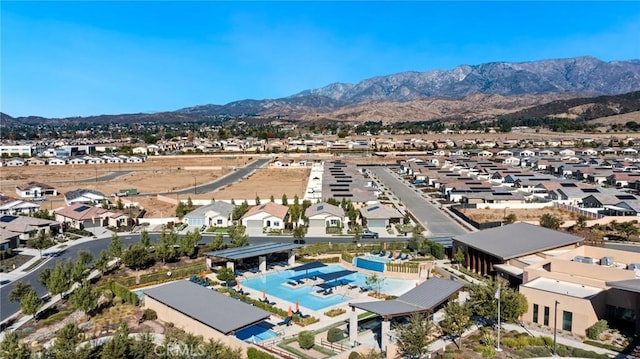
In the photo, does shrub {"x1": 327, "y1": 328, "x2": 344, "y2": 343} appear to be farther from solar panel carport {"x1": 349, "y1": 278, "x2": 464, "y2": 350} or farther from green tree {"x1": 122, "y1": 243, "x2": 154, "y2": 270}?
green tree {"x1": 122, "y1": 243, "x2": 154, "y2": 270}

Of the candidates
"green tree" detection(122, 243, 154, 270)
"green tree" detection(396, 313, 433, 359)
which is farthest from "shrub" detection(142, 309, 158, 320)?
"green tree" detection(396, 313, 433, 359)

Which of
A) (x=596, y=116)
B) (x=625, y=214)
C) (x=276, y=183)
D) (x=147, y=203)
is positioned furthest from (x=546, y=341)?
(x=596, y=116)

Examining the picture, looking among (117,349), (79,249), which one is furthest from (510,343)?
(79,249)

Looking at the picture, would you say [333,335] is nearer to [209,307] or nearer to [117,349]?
[209,307]

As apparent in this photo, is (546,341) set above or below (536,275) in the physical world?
below

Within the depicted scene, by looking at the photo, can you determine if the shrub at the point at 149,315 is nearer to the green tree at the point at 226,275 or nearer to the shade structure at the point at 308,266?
the green tree at the point at 226,275

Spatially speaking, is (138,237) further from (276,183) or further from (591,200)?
(591,200)

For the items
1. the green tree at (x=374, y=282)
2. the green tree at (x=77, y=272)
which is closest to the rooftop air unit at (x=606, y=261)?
the green tree at (x=374, y=282)
